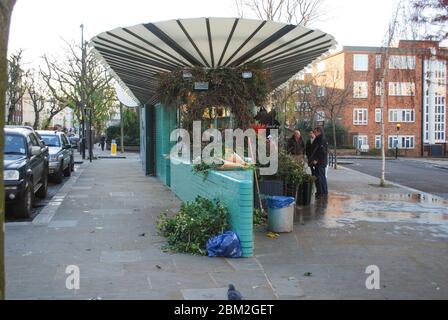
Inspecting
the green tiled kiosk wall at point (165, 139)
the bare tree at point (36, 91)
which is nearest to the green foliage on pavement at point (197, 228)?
the green tiled kiosk wall at point (165, 139)

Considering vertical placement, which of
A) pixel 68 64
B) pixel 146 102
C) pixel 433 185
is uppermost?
pixel 68 64

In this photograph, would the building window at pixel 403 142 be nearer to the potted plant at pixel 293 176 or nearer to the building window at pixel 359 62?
the building window at pixel 359 62

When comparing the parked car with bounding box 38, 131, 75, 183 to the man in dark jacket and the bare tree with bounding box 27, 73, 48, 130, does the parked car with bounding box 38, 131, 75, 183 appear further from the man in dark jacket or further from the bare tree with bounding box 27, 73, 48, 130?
the bare tree with bounding box 27, 73, 48, 130

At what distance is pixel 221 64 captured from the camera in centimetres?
1078

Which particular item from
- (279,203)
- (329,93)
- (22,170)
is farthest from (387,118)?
(22,170)

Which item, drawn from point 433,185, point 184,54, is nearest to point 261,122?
point 184,54

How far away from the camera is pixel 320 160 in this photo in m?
13.2

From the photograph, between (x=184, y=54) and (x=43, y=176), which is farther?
(x=43, y=176)

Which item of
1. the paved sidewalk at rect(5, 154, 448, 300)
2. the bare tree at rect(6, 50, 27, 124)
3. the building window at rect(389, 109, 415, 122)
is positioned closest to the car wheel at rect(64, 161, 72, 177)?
the paved sidewalk at rect(5, 154, 448, 300)

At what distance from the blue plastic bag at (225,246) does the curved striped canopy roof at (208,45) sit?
3.28 metres

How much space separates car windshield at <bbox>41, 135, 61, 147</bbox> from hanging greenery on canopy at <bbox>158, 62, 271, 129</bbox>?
8392mm

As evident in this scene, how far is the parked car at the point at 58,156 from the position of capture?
53.4 ft

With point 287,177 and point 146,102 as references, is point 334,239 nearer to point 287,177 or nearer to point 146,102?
point 287,177

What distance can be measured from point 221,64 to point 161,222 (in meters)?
3.79
